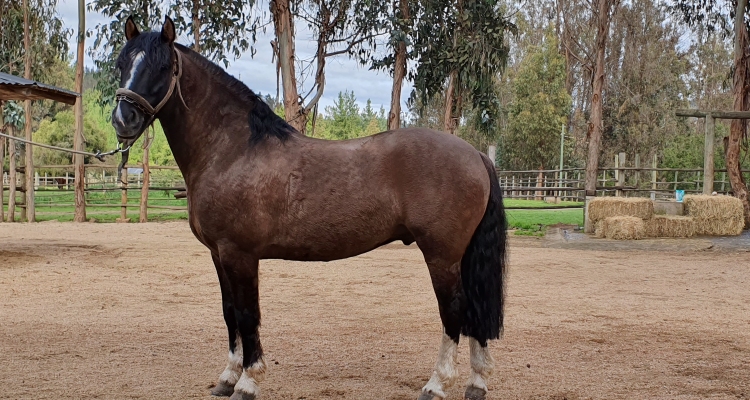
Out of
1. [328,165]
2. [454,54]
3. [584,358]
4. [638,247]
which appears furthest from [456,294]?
[454,54]

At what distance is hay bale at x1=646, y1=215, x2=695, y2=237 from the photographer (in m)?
13.4

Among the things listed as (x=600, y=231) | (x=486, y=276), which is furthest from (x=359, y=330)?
(x=600, y=231)

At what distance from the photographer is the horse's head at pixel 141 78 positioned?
332 centimetres

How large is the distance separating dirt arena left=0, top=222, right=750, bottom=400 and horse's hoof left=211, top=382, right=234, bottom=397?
63 millimetres

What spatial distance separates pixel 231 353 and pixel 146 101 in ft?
5.13

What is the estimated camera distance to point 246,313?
3463 mm

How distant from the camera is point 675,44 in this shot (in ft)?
121

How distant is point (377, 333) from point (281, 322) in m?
1.00

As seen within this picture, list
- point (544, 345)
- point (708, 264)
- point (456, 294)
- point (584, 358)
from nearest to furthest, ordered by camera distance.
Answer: point (456, 294) < point (584, 358) < point (544, 345) < point (708, 264)

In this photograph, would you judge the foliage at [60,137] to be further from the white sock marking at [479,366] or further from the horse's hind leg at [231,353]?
the white sock marking at [479,366]

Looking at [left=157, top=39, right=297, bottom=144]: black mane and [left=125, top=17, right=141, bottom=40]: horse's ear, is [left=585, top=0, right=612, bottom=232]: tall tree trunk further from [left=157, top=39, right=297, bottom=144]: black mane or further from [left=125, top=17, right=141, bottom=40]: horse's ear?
[left=125, top=17, right=141, bottom=40]: horse's ear

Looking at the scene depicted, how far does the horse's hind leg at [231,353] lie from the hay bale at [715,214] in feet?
41.6

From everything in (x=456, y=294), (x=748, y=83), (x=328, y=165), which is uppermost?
(x=748, y=83)

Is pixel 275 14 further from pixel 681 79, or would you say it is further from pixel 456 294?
pixel 681 79
